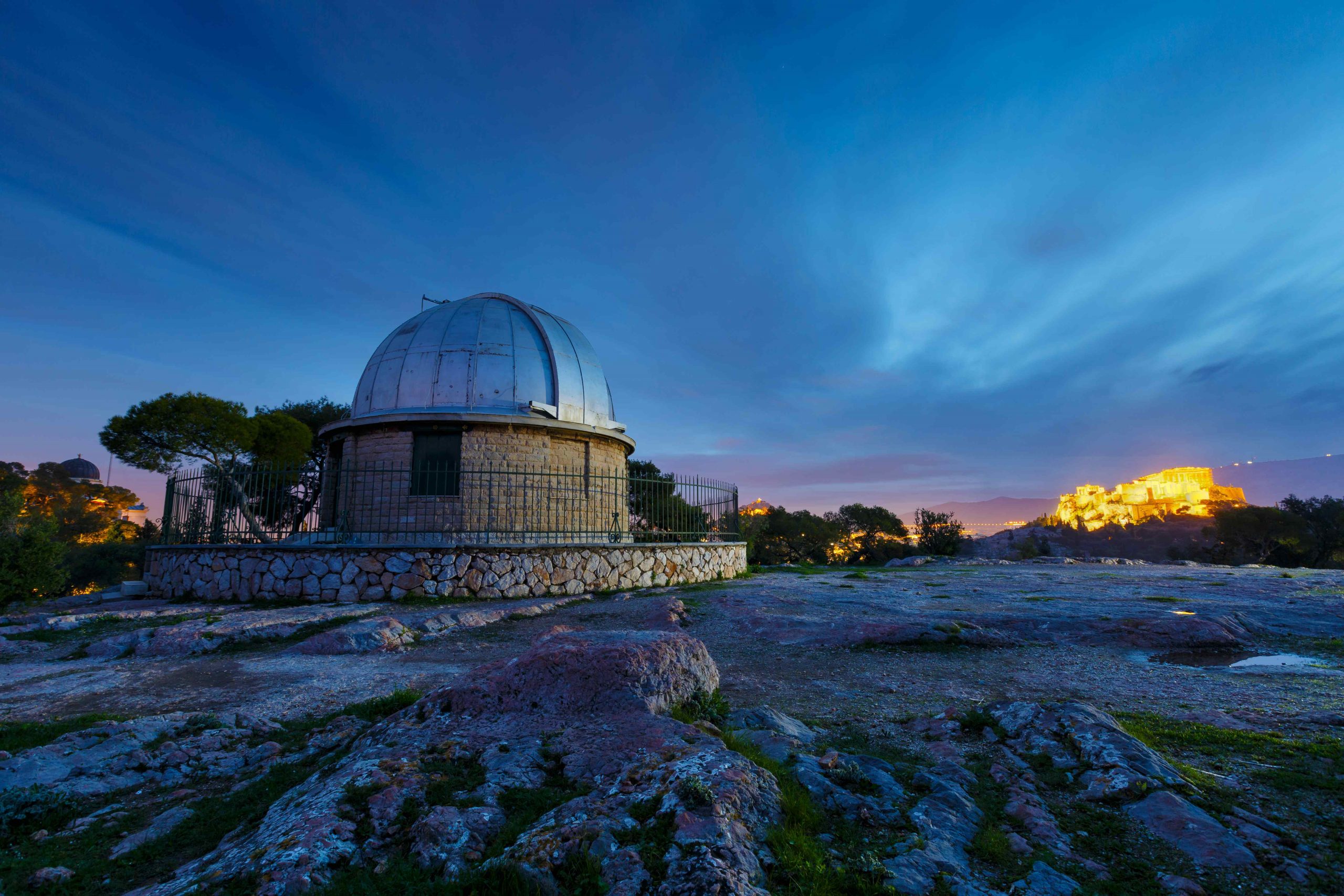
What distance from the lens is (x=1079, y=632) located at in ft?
22.3

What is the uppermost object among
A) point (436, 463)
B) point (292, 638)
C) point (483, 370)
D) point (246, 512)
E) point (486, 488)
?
point (483, 370)

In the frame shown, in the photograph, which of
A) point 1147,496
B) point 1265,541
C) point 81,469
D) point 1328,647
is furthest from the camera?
point 1147,496

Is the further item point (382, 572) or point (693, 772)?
point (382, 572)

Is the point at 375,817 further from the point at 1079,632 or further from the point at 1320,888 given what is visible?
the point at 1079,632

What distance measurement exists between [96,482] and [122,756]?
180 feet

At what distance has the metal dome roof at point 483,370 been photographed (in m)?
15.1

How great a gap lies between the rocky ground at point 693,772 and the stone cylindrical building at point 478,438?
24.5ft

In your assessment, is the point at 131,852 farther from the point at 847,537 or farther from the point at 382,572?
the point at 847,537

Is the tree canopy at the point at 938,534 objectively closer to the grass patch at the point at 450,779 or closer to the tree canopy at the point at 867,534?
the tree canopy at the point at 867,534

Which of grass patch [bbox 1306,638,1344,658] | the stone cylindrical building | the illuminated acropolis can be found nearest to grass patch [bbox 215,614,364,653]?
the stone cylindrical building

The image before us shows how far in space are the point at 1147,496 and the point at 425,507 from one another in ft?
357

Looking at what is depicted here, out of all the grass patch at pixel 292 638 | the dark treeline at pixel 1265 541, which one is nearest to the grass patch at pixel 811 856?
the grass patch at pixel 292 638

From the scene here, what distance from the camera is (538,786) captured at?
2473 millimetres

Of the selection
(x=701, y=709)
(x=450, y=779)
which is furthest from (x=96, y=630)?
(x=701, y=709)
